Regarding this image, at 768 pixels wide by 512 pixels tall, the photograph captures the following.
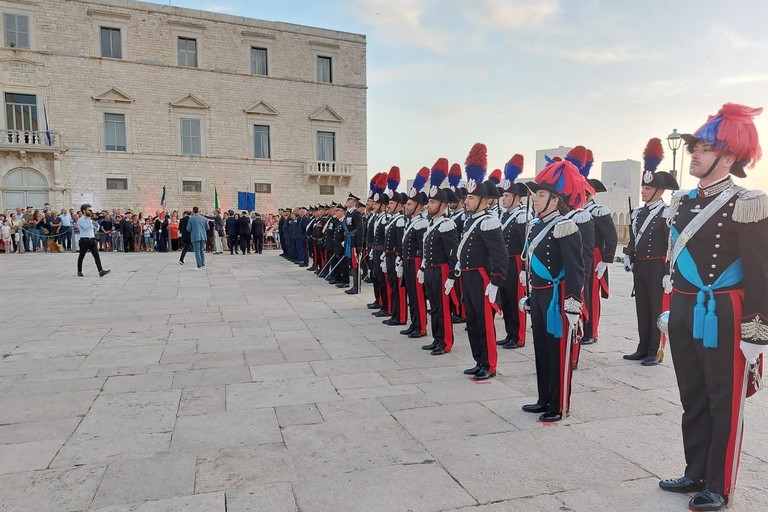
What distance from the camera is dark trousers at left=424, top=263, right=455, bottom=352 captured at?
19.3 feet

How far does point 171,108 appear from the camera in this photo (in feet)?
90.2

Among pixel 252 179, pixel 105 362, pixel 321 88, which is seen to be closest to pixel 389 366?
pixel 105 362

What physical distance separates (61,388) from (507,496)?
403cm

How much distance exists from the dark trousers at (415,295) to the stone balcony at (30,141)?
80.5 feet

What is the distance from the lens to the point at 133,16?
26594 millimetres

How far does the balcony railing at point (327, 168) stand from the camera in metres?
30.4

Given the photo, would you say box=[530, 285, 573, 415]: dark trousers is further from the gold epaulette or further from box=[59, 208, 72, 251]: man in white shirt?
box=[59, 208, 72, 251]: man in white shirt

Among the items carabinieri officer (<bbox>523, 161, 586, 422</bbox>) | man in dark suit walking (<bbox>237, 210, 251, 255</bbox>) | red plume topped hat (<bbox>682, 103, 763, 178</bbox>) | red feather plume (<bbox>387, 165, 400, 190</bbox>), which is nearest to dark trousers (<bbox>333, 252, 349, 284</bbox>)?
red feather plume (<bbox>387, 165, 400, 190</bbox>)

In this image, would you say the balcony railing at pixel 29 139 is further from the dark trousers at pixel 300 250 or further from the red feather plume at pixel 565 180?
the red feather plume at pixel 565 180

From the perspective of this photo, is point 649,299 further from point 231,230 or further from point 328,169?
point 328,169

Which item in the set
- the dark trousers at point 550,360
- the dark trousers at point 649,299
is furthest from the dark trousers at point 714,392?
the dark trousers at point 649,299

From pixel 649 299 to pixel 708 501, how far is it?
3.27 metres

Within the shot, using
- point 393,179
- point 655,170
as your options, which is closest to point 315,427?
point 655,170

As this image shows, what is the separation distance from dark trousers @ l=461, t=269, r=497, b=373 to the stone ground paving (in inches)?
9.5
